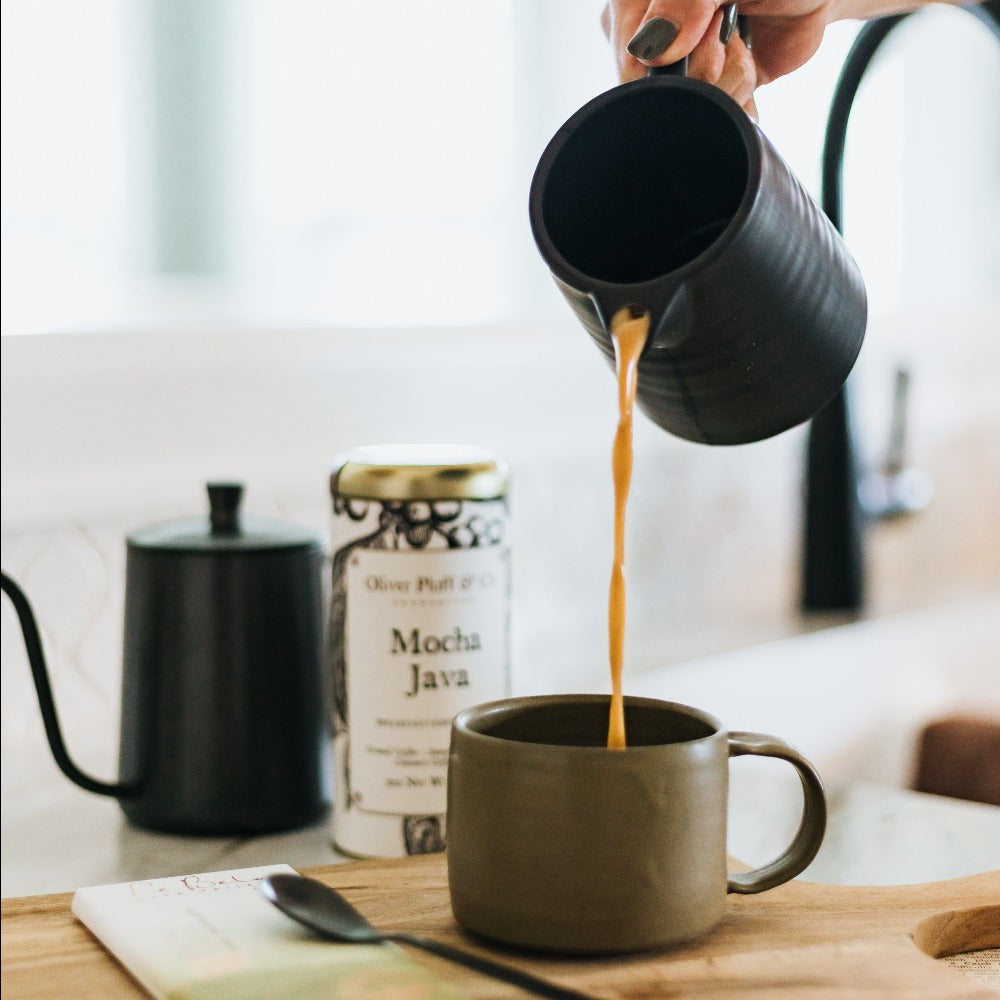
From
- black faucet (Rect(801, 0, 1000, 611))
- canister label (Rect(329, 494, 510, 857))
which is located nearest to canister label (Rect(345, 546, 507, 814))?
canister label (Rect(329, 494, 510, 857))

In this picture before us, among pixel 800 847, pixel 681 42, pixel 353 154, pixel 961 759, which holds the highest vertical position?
Answer: pixel 353 154

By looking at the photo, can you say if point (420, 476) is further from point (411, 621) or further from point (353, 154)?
point (353, 154)

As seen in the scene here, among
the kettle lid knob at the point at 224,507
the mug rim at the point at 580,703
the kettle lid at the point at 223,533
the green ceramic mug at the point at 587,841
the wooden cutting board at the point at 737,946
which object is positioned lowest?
the wooden cutting board at the point at 737,946

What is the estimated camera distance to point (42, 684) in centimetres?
79

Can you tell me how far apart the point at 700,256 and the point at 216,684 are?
0.41m

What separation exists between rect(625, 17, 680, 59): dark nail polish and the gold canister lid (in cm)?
24

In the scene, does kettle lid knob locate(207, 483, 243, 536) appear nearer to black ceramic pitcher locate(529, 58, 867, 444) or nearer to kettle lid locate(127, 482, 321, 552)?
kettle lid locate(127, 482, 321, 552)

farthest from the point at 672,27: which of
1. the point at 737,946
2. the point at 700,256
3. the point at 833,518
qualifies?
the point at 833,518

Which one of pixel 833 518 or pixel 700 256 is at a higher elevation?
pixel 700 256

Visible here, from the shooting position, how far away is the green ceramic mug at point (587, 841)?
0.51 m

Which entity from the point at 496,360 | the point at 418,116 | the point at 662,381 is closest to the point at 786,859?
the point at 662,381

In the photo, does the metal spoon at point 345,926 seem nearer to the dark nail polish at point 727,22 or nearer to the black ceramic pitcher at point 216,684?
the black ceramic pitcher at point 216,684

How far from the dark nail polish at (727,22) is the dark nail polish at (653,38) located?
2.4 inches

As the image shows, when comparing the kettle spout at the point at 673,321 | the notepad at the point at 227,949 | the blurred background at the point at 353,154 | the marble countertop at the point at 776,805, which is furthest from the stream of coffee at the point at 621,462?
the blurred background at the point at 353,154
